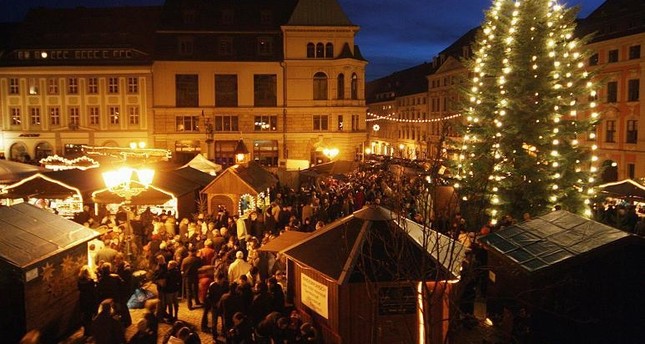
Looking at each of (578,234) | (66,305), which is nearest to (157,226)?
(66,305)

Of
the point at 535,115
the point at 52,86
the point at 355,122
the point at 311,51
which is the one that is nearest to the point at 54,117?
the point at 52,86

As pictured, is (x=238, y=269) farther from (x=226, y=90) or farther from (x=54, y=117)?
(x=54, y=117)

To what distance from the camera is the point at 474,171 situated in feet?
54.2

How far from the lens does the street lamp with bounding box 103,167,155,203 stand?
1513cm

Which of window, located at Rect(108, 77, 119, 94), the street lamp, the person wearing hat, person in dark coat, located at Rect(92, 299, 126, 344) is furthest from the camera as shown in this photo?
window, located at Rect(108, 77, 119, 94)

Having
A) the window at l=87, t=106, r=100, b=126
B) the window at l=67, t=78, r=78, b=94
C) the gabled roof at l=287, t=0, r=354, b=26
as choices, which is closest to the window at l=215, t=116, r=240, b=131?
the gabled roof at l=287, t=0, r=354, b=26

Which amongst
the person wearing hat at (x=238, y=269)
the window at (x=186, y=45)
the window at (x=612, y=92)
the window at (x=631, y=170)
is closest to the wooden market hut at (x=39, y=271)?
the person wearing hat at (x=238, y=269)

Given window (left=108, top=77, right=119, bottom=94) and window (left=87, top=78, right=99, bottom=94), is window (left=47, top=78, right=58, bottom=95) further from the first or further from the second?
window (left=108, top=77, right=119, bottom=94)

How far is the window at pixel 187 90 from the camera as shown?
152 feet

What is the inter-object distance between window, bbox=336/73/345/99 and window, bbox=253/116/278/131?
5370mm

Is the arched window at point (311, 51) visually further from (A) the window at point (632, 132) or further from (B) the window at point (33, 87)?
(A) the window at point (632, 132)

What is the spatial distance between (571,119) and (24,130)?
141 feet

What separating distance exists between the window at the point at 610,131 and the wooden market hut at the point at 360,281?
32.8m

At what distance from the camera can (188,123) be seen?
4659 centimetres
